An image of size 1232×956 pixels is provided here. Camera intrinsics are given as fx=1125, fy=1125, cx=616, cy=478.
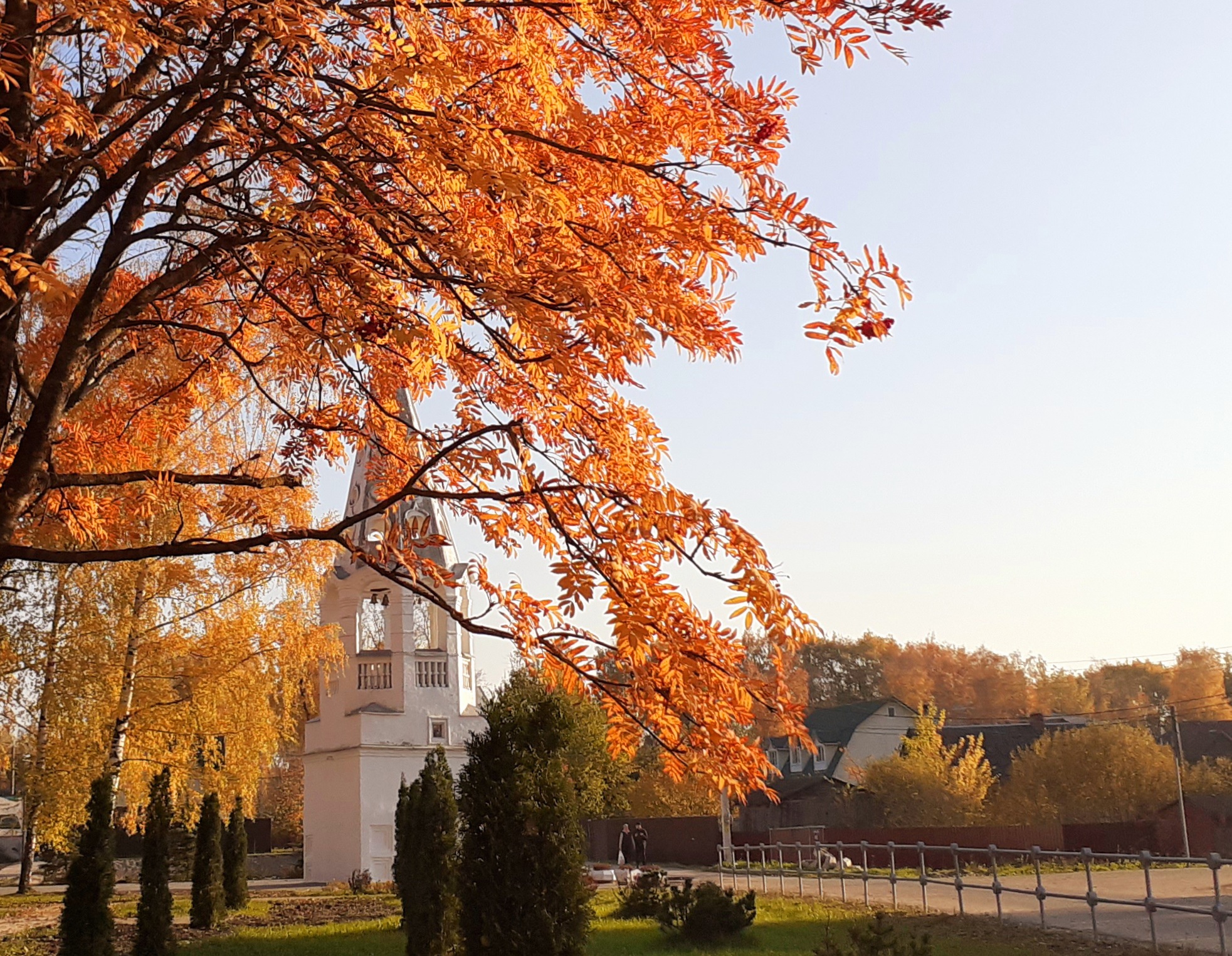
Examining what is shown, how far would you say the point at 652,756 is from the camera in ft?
182

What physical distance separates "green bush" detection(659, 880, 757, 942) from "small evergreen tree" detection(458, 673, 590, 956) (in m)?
6.34

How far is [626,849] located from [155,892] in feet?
97.5

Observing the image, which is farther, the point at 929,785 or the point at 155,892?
the point at 929,785

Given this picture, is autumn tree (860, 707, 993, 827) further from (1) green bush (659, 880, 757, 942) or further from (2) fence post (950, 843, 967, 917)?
(1) green bush (659, 880, 757, 942)

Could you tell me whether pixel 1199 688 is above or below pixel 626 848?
above

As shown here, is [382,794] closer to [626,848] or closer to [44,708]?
[44,708]

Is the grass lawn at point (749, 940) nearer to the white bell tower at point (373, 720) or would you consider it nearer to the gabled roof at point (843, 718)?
the white bell tower at point (373, 720)

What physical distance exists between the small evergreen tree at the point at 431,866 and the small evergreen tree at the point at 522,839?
310 centimetres

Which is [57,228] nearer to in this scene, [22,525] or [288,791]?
[22,525]

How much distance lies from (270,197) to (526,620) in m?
3.08

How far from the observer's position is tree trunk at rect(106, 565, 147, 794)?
64.3ft

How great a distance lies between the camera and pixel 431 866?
535 inches

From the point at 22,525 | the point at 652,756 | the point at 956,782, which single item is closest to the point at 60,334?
the point at 22,525

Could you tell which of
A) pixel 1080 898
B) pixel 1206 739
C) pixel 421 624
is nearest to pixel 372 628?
pixel 421 624
